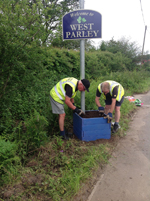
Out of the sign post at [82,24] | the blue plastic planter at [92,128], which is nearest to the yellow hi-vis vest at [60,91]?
the blue plastic planter at [92,128]

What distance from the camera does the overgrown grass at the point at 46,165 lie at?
2258 millimetres

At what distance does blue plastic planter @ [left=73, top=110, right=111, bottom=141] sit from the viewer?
12.1ft

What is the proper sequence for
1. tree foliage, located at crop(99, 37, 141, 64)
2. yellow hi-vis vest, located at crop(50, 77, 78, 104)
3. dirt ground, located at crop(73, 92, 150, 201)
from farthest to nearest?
tree foliage, located at crop(99, 37, 141, 64), yellow hi-vis vest, located at crop(50, 77, 78, 104), dirt ground, located at crop(73, 92, 150, 201)

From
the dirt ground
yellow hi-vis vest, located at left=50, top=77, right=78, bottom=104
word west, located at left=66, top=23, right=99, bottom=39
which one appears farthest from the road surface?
word west, located at left=66, top=23, right=99, bottom=39

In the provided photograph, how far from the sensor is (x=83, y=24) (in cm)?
369

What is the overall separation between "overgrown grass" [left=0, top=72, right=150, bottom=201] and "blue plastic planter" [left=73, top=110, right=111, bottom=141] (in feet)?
0.45

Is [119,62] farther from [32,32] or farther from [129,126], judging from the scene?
[32,32]

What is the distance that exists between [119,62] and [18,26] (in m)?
14.4

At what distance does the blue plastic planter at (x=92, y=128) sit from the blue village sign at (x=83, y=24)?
187 cm

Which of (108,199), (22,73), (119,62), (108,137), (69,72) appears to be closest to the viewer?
(108,199)

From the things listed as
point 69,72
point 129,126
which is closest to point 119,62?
point 69,72

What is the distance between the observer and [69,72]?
8.88 m

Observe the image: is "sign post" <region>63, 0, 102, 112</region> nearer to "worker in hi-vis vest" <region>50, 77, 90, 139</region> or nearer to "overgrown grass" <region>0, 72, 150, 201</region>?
"worker in hi-vis vest" <region>50, 77, 90, 139</region>

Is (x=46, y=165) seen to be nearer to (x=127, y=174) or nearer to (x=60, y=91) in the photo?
(x=127, y=174)
